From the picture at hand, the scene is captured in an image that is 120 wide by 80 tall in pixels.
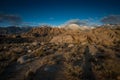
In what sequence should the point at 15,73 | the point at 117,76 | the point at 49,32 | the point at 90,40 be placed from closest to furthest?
the point at 117,76 → the point at 15,73 → the point at 90,40 → the point at 49,32

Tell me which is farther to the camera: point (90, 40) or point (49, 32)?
point (49, 32)

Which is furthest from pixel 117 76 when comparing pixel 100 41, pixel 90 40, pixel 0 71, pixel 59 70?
pixel 90 40

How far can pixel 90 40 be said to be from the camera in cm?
4097

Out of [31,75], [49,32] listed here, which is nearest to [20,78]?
[31,75]

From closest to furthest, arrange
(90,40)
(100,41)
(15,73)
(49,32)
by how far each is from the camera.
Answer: (15,73) → (100,41) → (90,40) → (49,32)

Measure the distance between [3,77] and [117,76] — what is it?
7.25 meters

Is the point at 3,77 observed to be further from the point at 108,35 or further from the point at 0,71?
the point at 108,35

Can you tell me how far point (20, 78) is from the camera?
8375 millimetres

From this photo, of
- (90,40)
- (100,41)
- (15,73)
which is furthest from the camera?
(90,40)

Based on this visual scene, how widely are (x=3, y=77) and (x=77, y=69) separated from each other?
506cm

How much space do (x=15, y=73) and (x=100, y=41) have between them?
31442 millimetres

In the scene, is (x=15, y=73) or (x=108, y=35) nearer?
(x=15, y=73)

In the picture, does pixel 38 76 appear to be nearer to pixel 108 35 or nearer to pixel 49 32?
pixel 108 35

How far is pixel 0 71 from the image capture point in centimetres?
955
